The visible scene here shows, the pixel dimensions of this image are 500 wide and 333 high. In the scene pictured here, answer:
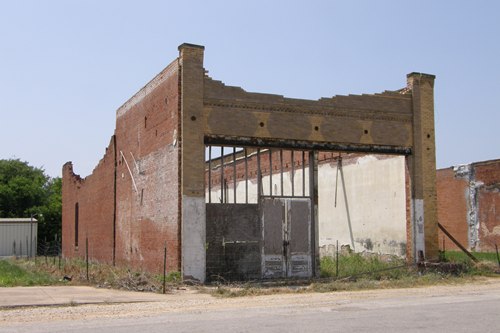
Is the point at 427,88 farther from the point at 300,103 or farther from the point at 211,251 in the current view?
the point at 211,251

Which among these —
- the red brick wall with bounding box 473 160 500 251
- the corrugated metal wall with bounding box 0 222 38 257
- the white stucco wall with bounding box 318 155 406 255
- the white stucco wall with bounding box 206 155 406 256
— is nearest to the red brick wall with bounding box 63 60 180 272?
the white stucco wall with bounding box 206 155 406 256

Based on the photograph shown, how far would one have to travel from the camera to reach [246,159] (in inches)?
912

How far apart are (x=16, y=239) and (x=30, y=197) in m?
16.3

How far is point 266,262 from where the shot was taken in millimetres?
21094

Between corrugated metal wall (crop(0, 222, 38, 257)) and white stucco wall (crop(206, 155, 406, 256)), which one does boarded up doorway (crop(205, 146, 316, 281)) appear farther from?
corrugated metal wall (crop(0, 222, 38, 257))

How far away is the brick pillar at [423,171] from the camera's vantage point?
2331 centimetres

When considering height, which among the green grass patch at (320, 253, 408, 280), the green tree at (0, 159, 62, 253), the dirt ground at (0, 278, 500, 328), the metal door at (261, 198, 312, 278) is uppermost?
the green tree at (0, 159, 62, 253)

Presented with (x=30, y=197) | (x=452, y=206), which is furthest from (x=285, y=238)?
(x=30, y=197)

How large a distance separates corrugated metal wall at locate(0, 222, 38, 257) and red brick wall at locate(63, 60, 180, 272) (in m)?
17.7

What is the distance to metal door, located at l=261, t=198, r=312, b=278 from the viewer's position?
21188mm

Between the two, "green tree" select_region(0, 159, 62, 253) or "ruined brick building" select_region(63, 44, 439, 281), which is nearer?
"ruined brick building" select_region(63, 44, 439, 281)

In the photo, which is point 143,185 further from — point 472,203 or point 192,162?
point 472,203

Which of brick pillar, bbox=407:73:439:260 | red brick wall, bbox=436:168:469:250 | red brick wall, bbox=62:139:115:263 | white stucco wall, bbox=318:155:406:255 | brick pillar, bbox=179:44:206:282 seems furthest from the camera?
red brick wall, bbox=436:168:469:250

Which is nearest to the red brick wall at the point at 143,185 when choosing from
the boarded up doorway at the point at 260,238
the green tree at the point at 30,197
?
the boarded up doorway at the point at 260,238
